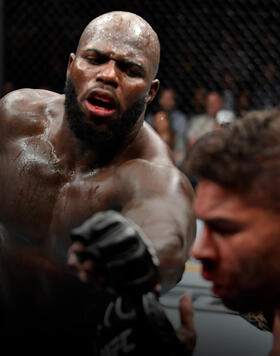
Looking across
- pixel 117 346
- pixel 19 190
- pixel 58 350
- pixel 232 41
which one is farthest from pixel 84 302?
pixel 232 41

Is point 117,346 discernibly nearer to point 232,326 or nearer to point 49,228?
point 49,228

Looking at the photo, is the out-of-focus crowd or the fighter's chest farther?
the out-of-focus crowd

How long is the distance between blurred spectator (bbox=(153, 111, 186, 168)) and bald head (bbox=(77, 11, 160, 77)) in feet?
6.27

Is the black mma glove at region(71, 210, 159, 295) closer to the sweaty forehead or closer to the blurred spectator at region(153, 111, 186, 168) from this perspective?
the sweaty forehead

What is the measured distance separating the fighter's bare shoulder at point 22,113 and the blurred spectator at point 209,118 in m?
1.77

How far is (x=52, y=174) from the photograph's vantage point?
1.50 metres

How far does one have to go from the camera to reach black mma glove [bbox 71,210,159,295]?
35.0 inches

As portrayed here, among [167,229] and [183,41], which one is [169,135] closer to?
[183,41]

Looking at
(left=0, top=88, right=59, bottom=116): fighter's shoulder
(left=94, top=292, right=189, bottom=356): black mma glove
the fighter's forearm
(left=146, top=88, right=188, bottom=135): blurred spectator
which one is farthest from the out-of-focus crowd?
(left=94, top=292, right=189, bottom=356): black mma glove

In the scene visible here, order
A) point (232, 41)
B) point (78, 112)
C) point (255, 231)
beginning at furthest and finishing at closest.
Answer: point (232, 41) < point (78, 112) < point (255, 231)

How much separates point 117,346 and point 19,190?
66 centimetres

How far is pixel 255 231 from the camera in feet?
2.62

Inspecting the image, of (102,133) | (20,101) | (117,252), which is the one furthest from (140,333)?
(20,101)

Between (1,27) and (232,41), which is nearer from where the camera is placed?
(1,27)
